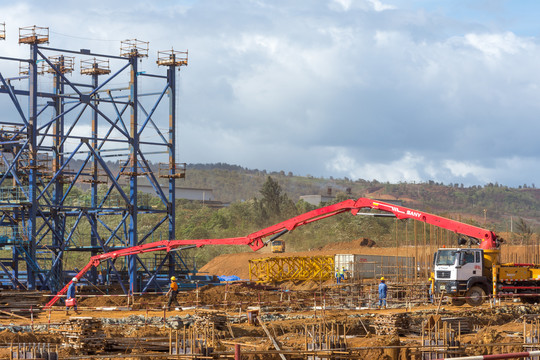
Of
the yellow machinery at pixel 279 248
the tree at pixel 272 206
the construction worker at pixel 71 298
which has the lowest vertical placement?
the construction worker at pixel 71 298

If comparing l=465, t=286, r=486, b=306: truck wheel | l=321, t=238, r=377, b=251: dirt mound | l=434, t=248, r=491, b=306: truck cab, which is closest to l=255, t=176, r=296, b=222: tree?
l=321, t=238, r=377, b=251: dirt mound

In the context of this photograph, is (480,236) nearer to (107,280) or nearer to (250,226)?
(107,280)

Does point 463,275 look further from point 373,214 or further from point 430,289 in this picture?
point 373,214

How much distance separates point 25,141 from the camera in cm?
4150

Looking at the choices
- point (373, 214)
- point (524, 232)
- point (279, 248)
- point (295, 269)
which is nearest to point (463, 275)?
point (373, 214)

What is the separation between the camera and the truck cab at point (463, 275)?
32.0m

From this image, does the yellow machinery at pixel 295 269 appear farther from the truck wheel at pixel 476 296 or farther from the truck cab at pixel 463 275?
the truck wheel at pixel 476 296

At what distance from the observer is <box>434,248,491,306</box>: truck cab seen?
32000 millimetres

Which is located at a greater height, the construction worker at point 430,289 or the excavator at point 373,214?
the excavator at point 373,214

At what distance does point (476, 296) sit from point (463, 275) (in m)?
1.05

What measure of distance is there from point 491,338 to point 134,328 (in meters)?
11.0

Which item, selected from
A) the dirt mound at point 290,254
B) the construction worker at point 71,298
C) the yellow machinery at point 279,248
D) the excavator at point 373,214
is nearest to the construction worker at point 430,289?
the excavator at point 373,214

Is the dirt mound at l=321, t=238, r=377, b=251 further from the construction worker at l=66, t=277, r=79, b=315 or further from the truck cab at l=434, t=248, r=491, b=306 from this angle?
the construction worker at l=66, t=277, r=79, b=315

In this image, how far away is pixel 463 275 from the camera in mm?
32062
